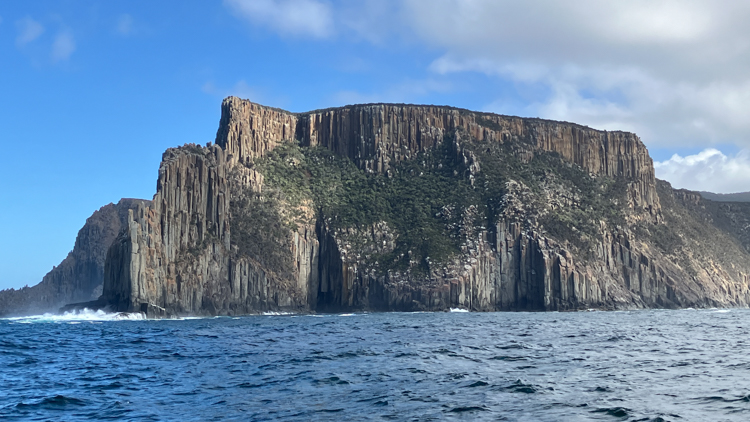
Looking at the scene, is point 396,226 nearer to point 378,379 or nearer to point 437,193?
point 437,193

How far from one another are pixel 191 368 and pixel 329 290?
378ft

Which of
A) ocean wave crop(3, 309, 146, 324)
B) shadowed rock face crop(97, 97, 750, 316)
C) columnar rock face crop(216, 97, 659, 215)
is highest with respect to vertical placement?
columnar rock face crop(216, 97, 659, 215)

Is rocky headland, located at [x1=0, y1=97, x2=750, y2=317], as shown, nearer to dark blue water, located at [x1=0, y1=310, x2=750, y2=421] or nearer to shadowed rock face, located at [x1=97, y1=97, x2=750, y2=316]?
shadowed rock face, located at [x1=97, y1=97, x2=750, y2=316]

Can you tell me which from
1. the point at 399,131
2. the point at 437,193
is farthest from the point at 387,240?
the point at 399,131

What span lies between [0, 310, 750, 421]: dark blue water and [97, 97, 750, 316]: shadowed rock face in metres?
68.6

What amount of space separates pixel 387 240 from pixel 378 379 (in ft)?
413

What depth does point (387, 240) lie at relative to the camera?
16338 centimetres

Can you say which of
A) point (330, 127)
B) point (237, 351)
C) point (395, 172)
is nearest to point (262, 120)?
point (330, 127)

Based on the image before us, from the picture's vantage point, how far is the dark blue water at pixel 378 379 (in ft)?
94.3

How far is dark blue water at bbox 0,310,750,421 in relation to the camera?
94.3 ft

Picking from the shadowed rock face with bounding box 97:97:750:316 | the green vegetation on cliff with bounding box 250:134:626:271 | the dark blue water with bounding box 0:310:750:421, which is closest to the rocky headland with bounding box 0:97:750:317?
the shadowed rock face with bounding box 97:97:750:316

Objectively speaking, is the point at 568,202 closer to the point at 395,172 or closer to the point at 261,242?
the point at 395,172

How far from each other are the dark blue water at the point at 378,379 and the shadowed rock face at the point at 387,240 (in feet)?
225

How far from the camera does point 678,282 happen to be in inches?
6762
